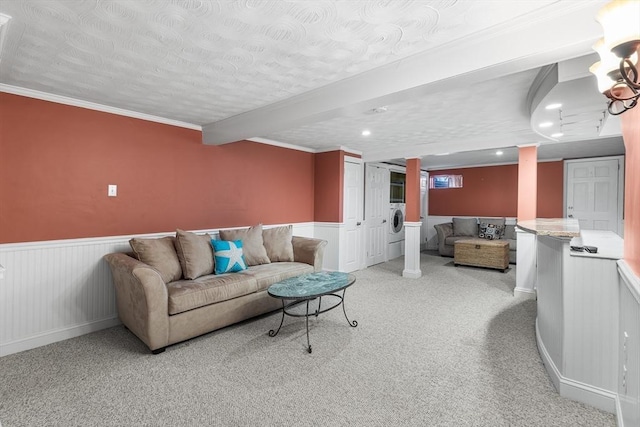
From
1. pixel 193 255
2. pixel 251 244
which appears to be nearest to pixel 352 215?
pixel 251 244

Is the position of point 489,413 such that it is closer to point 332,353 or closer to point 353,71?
point 332,353

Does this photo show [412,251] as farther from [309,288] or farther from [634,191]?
[634,191]

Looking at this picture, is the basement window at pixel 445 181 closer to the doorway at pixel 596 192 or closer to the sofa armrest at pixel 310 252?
the doorway at pixel 596 192

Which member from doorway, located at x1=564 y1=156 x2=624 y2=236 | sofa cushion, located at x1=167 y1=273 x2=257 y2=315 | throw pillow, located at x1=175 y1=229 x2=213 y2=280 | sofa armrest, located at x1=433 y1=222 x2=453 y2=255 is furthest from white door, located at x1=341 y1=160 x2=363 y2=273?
doorway, located at x1=564 y1=156 x2=624 y2=236

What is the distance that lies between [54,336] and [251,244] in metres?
2.02

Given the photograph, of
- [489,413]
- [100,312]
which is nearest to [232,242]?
[100,312]

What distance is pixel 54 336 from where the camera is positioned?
9.16ft

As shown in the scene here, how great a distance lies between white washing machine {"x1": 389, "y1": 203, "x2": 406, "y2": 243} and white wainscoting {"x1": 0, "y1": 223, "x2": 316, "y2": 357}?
528 centimetres

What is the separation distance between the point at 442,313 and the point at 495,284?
6.32ft

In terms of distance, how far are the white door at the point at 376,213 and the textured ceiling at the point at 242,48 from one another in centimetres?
310

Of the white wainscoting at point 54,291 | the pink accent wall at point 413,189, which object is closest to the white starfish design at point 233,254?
the white wainscoting at point 54,291

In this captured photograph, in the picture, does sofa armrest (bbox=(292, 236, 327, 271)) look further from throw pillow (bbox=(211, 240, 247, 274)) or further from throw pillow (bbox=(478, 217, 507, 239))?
throw pillow (bbox=(478, 217, 507, 239))

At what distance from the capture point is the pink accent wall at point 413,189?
544 cm

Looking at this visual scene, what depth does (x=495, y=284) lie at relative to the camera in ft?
16.0
